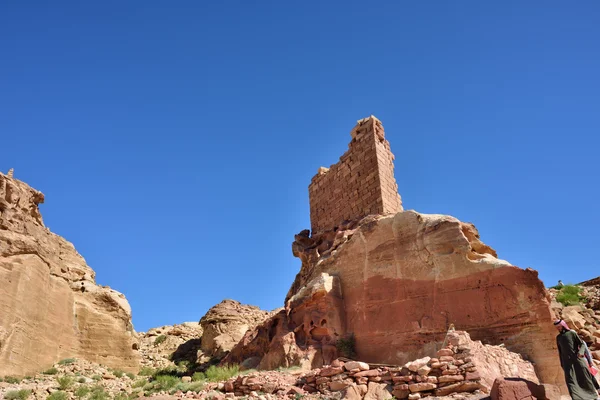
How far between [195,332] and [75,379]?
45.7ft

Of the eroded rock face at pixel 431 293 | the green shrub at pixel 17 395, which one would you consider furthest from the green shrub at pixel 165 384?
the eroded rock face at pixel 431 293

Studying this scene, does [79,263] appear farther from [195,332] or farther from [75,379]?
[195,332]

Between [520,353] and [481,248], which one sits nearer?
[520,353]

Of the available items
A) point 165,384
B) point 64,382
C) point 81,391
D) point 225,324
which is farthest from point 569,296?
point 64,382

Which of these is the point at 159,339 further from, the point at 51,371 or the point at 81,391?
the point at 81,391

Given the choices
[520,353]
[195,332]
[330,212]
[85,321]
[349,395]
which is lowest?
[349,395]

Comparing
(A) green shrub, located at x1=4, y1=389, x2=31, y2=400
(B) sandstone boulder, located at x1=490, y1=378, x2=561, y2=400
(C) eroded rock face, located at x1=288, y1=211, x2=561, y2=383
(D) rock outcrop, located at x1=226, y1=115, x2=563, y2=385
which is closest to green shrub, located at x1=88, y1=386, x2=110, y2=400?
(A) green shrub, located at x1=4, y1=389, x2=31, y2=400

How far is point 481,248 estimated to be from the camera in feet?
36.1

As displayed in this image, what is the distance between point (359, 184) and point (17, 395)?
1210cm

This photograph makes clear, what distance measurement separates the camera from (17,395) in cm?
1029

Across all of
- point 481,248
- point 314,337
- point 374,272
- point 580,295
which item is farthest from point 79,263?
point 580,295

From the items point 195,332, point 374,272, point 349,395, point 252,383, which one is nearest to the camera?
point 349,395

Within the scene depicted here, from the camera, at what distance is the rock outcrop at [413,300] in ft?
29.9

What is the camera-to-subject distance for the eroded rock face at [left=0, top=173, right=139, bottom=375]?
40.2 feet
